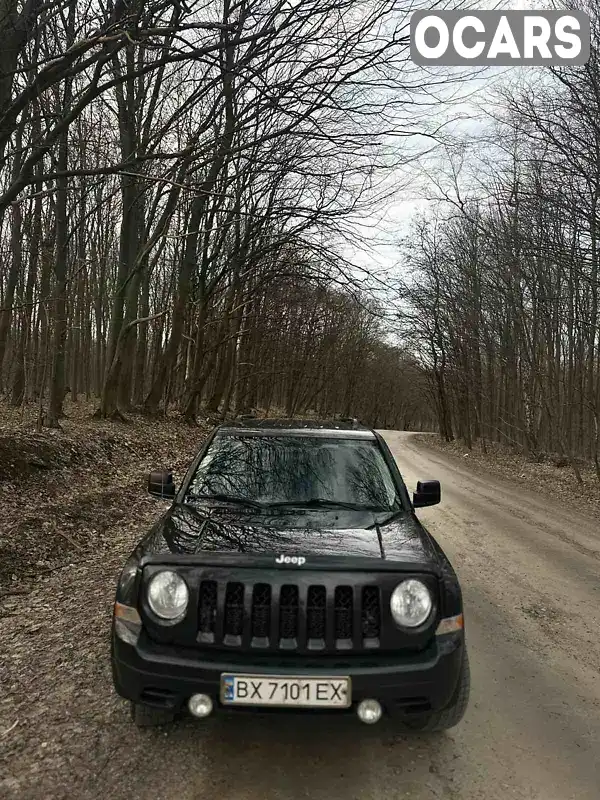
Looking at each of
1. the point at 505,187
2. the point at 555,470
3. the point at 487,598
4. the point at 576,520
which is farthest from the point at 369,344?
the point at 487,598

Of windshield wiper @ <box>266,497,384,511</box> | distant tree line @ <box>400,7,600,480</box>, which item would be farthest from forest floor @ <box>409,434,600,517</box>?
windshield wiper @ <box>266,497,384,511</box>

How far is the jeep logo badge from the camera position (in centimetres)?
282

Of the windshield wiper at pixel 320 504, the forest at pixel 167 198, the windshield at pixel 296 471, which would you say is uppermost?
the forest at pixel 167 198

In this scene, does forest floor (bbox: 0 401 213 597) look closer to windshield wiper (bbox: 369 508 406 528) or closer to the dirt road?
the dirt road

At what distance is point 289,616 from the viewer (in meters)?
2.75

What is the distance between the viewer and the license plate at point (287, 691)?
2.58 metres

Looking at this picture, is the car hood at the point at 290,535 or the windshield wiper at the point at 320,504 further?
the windshield wiper at the point at 320,504

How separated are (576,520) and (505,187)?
8622mm

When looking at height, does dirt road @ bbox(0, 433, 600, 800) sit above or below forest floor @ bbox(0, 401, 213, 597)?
below

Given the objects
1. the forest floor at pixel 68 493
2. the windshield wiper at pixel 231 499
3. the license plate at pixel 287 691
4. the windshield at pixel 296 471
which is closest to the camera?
the license plate at pixel 287 691

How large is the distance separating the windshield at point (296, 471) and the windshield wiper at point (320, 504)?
0.01 metres

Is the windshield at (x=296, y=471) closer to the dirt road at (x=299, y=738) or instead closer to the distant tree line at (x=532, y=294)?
the dirt road at (x=299, y=738)

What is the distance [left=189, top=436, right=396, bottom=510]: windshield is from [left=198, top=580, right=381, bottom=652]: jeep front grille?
1.08 m

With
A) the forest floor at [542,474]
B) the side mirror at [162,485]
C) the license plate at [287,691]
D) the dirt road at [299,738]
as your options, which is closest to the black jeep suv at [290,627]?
the license plate at [287,691]
